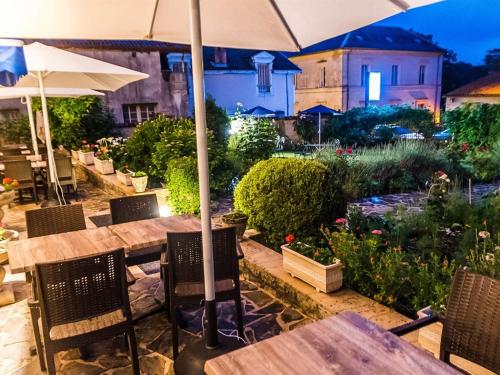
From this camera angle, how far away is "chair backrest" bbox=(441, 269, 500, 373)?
215 centimetres

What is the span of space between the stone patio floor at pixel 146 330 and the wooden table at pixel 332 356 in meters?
1.69

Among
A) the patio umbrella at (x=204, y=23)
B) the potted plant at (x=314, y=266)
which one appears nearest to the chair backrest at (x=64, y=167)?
the patio umbrella at (x=204, y=23)

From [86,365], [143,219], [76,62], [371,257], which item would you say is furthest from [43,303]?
[76,62]

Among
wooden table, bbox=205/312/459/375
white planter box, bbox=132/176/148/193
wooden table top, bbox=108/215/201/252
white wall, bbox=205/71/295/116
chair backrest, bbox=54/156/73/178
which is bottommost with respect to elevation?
white planter box, bbox=132/176/148/193

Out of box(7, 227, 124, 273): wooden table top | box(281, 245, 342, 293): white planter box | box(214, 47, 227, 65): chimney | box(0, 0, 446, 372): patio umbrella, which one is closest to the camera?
box(0, 0, 446, 372): patio umbrella

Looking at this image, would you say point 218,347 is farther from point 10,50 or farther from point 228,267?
point 10,50

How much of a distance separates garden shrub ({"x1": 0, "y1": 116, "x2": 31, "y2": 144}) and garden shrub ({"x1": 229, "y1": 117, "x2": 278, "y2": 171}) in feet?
31.5

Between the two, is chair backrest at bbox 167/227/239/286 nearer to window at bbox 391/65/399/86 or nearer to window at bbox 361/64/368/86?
window at bbox 361/64/368/86

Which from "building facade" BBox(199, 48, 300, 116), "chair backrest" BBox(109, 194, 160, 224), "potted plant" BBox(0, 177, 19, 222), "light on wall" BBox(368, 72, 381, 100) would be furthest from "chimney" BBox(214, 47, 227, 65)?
"chair backrest" BBox(109, 194, 160, 224)

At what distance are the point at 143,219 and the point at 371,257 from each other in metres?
2.50

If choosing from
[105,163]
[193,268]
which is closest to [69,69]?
[193,268]

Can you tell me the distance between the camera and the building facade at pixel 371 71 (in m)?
29.4

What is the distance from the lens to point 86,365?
342 centimetres

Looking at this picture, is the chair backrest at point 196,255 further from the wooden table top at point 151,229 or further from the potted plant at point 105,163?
the potted plant at point 105,163
